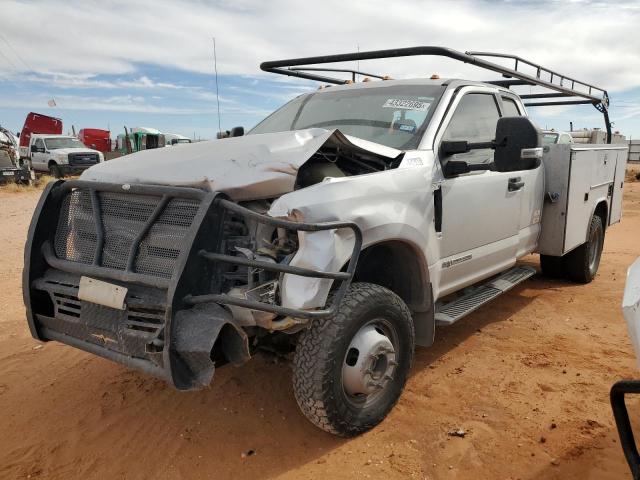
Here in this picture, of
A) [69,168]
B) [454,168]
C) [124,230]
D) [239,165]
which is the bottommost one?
[69,168]

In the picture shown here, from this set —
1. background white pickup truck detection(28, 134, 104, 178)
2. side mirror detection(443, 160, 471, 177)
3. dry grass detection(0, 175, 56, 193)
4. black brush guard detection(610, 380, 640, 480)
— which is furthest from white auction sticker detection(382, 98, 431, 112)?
background white pickup truck detection(28, 134, 104, 178)

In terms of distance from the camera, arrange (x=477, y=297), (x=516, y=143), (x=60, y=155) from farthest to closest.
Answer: (x=60, y=155) < (x=477, y=297) < (x=516, y=143)

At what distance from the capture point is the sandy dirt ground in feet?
9.12

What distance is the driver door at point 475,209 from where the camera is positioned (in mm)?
3672

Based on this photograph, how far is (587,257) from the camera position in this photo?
6.07 m

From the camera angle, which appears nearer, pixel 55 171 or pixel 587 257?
pixel 587 257

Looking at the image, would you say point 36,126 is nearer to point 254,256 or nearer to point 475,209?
point 475,209

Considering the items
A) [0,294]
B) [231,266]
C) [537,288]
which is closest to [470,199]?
[231,266]

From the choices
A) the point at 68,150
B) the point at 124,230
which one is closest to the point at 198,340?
the point at 124,230

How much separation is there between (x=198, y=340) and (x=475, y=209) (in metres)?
2.33

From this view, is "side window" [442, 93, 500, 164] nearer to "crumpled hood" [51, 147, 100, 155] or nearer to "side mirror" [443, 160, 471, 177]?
"side mirror" [443, 160, 471, 177]

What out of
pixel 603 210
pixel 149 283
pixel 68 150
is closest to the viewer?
pixel 149 283

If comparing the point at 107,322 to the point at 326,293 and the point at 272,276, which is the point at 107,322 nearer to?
the point at 272,276

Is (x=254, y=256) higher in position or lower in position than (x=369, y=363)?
higher
